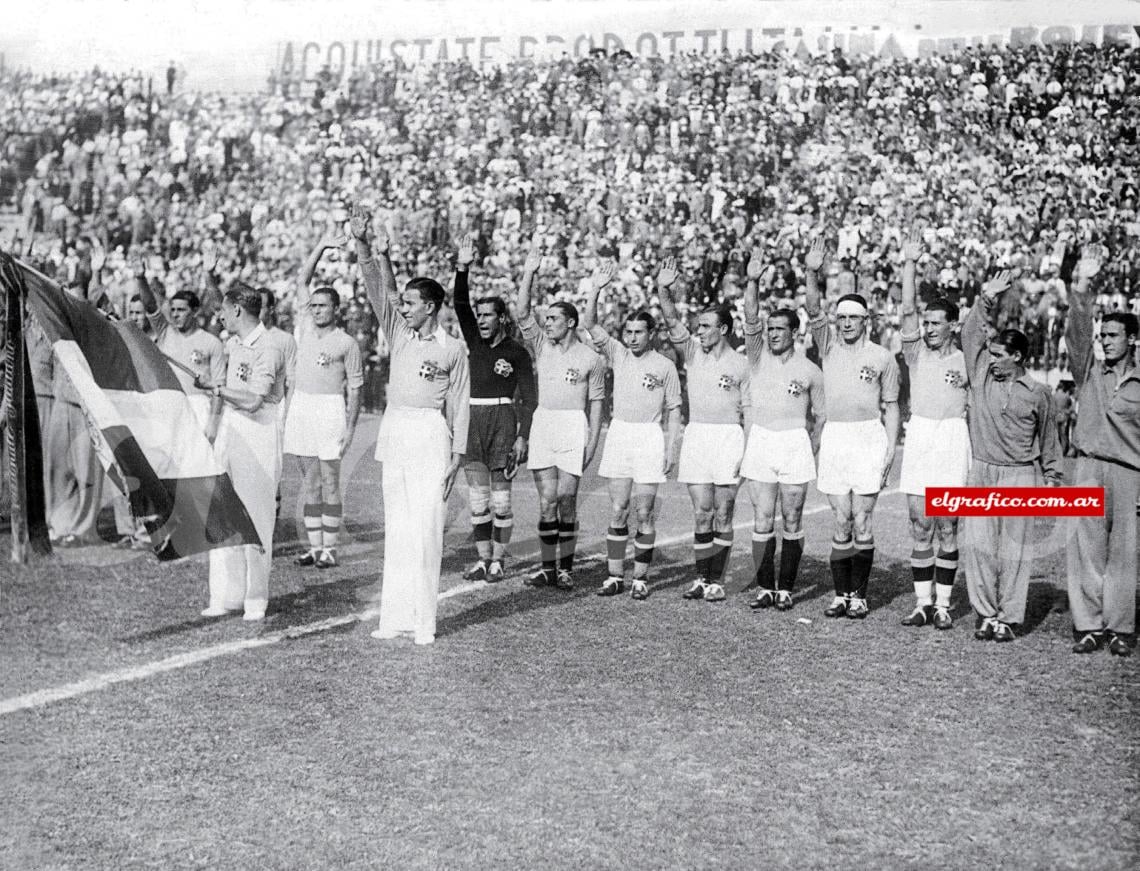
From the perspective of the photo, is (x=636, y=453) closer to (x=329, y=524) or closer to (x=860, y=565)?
(x=860, y=565)

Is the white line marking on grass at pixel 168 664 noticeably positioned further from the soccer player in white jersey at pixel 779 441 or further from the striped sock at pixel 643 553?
the soccer player in white jersey at pixel 779 441

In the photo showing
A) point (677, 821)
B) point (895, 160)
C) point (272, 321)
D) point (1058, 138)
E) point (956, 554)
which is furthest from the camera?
point (895, 160)

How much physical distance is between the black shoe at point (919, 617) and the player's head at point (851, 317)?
4.99 feet

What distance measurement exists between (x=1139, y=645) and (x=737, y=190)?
1096 cm

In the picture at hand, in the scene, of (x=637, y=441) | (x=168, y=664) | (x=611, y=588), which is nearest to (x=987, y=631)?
(x=611, y=588)

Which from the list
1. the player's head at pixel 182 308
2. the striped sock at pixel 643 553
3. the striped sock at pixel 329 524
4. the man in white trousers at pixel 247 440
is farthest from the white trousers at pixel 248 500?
the striped sock at pixel 643 553

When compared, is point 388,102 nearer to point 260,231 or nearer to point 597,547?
point 260,231

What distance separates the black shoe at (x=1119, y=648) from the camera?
5.91m

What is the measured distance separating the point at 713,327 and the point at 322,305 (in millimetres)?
2573

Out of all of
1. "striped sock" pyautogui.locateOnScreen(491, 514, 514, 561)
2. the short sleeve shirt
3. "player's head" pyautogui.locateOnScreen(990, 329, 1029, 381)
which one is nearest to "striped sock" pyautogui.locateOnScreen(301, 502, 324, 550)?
"striped sock" pyautogui.locateOnScreen(491, 514, 514, 561)

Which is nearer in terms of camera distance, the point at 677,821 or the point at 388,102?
the point at 677,821

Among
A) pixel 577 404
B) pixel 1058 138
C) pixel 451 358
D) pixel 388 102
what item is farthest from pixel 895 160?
pixel 451 358

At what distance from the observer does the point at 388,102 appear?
17.3 m

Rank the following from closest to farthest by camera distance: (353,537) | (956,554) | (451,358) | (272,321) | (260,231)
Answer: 1. (451,358)
2. (956,554)
3. (272,321)
4. (353,537)
5. (260,231)
